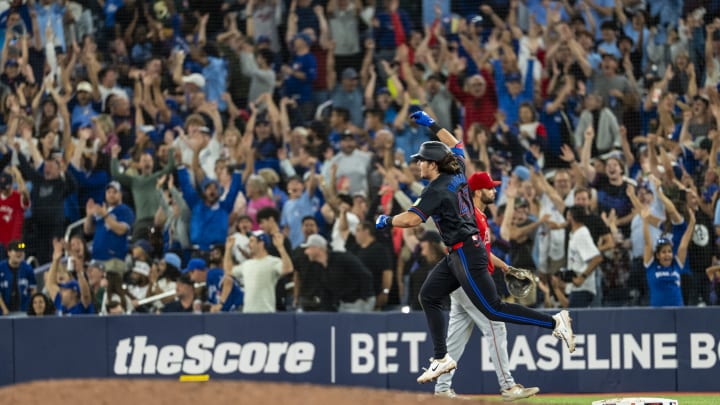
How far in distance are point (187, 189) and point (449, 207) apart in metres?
6.58

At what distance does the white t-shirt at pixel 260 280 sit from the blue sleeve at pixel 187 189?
161cm

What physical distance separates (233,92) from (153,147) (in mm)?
1754

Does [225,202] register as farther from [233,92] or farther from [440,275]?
[440,275]

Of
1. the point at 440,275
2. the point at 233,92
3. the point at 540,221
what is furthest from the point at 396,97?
the point at 440,275

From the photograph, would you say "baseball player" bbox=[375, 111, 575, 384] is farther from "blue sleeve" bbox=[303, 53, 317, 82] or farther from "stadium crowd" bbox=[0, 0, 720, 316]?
"blue sleeve" bbox=[303, 53, 317, 82]

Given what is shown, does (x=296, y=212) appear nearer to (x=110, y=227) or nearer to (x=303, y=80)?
(x=110, y=227)

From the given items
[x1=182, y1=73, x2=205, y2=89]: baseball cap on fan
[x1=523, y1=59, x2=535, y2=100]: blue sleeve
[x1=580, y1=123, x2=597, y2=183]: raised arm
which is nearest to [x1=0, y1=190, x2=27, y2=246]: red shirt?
[x1=182, y1=73, x2=205, y2=89]: baseball cap on fan

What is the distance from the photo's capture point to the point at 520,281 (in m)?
10.2

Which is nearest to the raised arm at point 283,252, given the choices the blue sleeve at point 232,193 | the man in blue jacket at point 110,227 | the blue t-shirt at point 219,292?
the blue t-shirt at point 219,292

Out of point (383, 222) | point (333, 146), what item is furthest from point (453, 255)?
point (333, 146)

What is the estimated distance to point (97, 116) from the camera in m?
16.3

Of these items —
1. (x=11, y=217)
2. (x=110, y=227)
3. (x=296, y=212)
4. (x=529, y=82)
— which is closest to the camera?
(x=296, y=212)

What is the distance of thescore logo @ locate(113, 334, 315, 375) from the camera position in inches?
524

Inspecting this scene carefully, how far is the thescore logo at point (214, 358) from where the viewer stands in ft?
43.7
